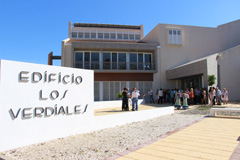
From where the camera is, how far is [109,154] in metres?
3.95

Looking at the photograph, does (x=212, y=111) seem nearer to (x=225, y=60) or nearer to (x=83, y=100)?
(x=83, y=100)

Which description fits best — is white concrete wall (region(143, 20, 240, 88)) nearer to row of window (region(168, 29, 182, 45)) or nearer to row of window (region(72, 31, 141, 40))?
row of window (region(168, 29, 182, 45))

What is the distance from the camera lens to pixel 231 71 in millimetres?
17047

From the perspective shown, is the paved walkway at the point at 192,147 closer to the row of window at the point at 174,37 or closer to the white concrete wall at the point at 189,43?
the white concrete wall at the point at 189,43

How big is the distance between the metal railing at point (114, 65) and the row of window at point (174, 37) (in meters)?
3.91

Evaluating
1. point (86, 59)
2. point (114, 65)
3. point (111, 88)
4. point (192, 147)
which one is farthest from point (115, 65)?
point (192, 147)

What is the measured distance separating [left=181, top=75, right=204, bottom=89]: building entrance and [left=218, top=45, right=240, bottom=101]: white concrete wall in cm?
198

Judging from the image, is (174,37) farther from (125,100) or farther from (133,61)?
(125,100)

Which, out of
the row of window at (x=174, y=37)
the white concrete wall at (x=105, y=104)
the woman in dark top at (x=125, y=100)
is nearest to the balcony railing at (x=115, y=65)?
the row of window at (x=174, y=37)

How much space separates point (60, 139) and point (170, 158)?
3.34m

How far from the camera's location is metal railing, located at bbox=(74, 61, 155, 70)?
19.7 metres

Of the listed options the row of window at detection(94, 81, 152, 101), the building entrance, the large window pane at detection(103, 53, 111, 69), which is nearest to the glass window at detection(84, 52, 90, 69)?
the large window pane at detection(103, 53, 111, 69)

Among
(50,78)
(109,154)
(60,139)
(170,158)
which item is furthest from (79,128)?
(170,158)

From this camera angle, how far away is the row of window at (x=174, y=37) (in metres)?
21.7
